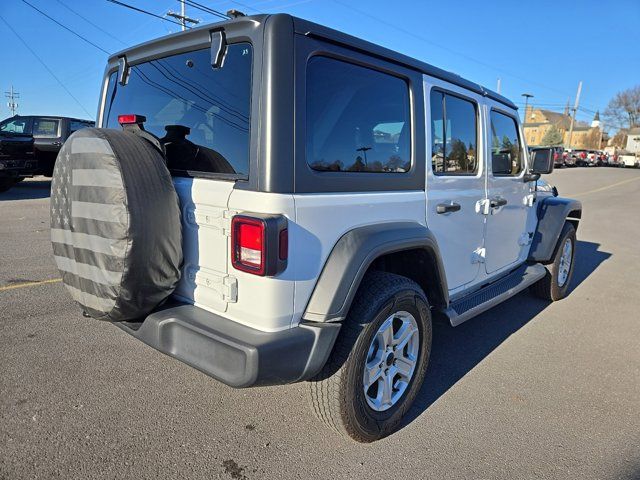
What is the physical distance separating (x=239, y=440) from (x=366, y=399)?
73 centimetres

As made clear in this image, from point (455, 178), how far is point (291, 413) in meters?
1.90

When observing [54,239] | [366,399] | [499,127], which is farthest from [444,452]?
[499,127]

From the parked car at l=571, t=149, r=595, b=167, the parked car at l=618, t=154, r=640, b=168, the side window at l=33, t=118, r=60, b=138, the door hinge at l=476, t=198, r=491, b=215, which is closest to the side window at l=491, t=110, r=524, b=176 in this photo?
the door hinge at l=476, t=198, r=491, b=215

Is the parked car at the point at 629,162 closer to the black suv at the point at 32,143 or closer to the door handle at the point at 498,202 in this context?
the black suv at the point at 32,143

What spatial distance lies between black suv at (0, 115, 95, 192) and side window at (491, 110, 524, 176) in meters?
11.0

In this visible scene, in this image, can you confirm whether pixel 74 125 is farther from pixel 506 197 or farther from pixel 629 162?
pixel 629 162

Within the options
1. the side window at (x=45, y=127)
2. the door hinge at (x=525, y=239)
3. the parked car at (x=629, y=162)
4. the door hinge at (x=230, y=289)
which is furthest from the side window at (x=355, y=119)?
the parked car at (x=629, y=162)

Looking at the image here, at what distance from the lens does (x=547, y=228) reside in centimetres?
457

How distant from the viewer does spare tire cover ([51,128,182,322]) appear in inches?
77.5

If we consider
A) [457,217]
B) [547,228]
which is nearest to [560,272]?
[547,228]

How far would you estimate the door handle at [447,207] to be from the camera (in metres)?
2.84

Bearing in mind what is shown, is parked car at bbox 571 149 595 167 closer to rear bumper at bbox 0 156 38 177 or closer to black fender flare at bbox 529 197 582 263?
black fender flare at bbox 529 197 582 263

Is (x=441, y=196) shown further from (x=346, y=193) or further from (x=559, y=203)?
(x=559, y=203)

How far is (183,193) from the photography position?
224 centimetres
